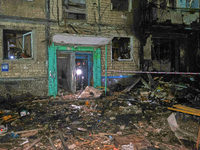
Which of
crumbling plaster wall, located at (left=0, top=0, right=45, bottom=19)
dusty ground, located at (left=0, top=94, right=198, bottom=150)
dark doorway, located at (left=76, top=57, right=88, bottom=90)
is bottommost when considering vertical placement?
dusty ground, located at (left=0, top=94, right=198, bottom=150)

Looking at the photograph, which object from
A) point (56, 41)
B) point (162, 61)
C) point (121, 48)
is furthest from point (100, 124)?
point (162, 61)

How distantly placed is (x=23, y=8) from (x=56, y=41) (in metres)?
2.78

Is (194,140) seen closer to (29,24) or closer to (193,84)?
(193,84)

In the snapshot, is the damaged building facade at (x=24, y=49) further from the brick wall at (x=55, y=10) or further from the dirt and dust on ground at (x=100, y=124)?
the dirt and dust on ground at (x=100, y=124)

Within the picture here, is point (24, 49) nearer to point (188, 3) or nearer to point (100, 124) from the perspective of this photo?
point (100, 124)

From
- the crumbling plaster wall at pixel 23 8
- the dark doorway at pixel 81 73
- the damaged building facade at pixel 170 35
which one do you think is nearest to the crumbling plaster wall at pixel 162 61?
the damaged building facade at pixel 170 35

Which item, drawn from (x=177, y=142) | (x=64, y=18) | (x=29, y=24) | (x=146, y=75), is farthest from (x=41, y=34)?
(x=177, y=142)

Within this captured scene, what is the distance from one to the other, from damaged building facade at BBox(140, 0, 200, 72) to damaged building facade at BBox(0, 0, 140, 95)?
33.7 inches

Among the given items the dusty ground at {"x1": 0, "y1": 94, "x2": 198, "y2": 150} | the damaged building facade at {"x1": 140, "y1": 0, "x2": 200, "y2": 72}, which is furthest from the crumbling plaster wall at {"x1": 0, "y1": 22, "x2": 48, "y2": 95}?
Answer: the damaged building facade at {"x1": 140, "y1": 0, "x2": 200, "y2": 72}

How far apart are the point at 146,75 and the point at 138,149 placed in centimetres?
661

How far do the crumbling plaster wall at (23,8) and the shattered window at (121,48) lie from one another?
4.85m

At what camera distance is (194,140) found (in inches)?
128

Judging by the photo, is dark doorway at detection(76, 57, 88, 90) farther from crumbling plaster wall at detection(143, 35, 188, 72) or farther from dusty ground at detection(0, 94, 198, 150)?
crumbling plaster wall at detection(143, 35, 188, 72)

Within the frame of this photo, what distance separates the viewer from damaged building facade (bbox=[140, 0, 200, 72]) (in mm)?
8492
